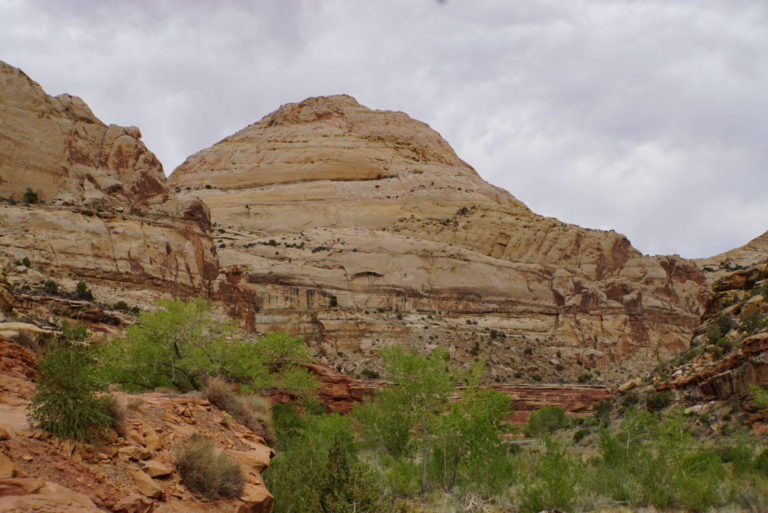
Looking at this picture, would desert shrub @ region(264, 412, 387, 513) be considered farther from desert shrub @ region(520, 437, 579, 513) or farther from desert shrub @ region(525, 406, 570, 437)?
desert shrub @ region(525, 406, 570, 437)

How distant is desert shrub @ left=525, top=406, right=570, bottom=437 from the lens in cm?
4381

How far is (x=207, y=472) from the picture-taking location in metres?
8.75

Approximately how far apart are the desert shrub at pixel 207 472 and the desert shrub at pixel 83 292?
37140mm

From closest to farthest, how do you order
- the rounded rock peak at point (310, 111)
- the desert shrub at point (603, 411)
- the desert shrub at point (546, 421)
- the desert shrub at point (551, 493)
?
1. the desert shrub at point (551, 493)
2. the desert shrub at point (603, 411)
3. the desert shrub at point (546, 421)
4. the rounded rock peak at point (310, 111)

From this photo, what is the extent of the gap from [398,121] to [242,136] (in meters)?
39.5

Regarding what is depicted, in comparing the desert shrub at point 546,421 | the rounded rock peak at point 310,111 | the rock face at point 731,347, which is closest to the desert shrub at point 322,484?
the rock face at point 731,347

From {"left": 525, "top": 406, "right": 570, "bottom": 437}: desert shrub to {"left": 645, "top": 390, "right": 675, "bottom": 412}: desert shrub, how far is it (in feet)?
42.1

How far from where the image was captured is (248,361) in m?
24.0

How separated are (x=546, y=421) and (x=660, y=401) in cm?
1532

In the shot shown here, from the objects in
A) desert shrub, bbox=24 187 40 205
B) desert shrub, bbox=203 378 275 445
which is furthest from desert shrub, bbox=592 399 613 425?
desert shrub, bbox=24 187 40 205

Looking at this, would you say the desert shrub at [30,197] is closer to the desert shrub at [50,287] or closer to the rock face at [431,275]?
the desert shrub at [50,287]

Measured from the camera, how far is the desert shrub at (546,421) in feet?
144

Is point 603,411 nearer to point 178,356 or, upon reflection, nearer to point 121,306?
point 178,356

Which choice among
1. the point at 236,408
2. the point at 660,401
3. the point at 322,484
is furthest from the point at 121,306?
Answer: the point at 322,484
